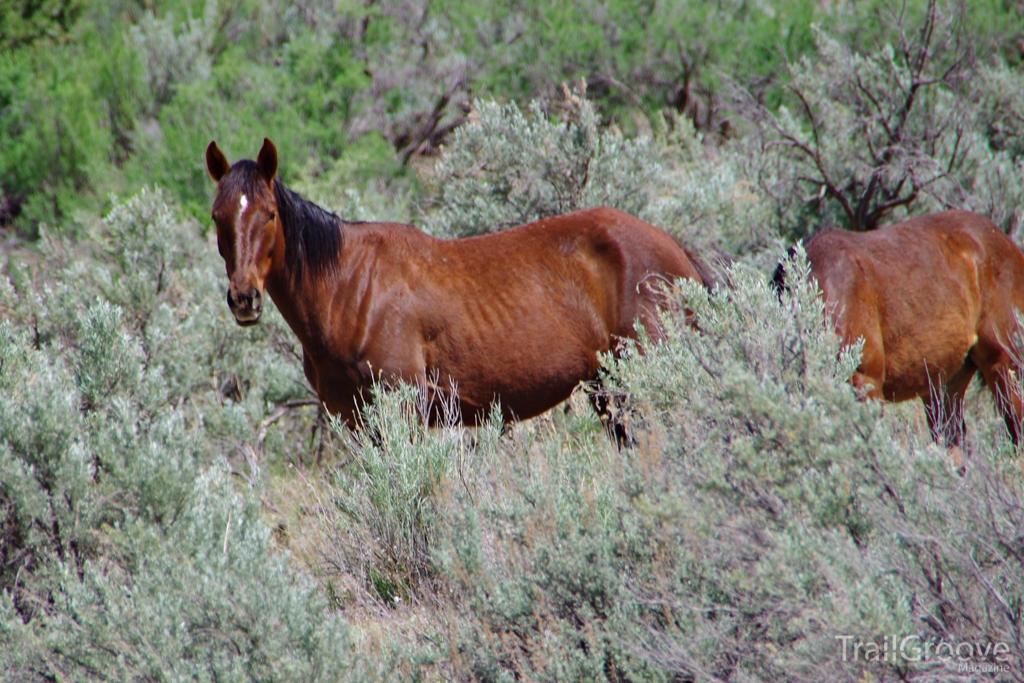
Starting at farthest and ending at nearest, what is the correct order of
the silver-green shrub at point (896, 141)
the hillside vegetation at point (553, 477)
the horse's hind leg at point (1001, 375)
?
the silver-green shrub at point (896, 141), the horse's hind leg at point (1001, 375), the hillside vegetation at point (553, 477)

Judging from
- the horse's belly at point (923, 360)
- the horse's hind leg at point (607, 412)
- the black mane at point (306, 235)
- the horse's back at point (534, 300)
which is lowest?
the horse's hind leg at point (607, 412)

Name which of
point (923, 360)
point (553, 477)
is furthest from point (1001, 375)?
point (553, 477)

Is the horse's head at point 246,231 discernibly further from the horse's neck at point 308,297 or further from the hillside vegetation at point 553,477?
the hillside vegetation at point 553,477

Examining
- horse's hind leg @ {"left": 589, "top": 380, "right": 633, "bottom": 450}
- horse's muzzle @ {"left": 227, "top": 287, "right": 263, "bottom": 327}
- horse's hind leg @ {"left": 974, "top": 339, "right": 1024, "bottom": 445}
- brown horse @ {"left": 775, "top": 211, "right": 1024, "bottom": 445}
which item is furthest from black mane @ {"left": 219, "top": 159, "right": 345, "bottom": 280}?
horse's hind leg @ {"left": 974, "top": 339, "right": 1024, "bottom": 445}

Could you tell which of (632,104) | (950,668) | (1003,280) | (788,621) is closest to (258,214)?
(788,621)

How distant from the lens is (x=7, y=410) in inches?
147

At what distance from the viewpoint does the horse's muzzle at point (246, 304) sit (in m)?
4.42

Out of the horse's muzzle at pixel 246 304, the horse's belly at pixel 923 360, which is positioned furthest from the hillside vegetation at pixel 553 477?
the horse's muzzle at pixel 246 304

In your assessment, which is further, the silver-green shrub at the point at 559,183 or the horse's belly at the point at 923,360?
the silver-green shrub at the point at 559,183

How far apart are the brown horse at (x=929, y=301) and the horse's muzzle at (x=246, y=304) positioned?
9.19 feet

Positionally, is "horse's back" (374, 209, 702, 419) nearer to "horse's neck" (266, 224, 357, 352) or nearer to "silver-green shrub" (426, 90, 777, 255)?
"horse's neck" (266, 224, 357, 352)

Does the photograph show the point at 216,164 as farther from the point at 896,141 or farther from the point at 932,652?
the point at 896,141

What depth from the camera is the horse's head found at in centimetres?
445

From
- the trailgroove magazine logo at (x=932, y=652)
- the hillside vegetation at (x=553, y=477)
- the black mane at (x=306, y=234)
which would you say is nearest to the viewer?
the trailgroove magazine logo at (x=932, y=652)
